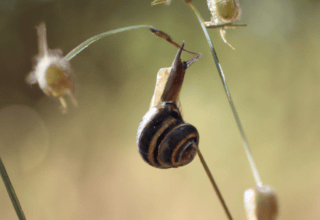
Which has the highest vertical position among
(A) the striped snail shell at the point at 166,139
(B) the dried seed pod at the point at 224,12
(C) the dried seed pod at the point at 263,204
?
(B) the dried seed pod at the point at 224,12

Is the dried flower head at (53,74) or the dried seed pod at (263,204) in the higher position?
the dried flower head at (53,74)

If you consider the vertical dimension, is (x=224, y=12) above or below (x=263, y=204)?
above

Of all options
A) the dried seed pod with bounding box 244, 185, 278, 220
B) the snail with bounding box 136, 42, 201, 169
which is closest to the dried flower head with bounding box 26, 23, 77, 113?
the snail with bounding box 136, 42, 201, 169

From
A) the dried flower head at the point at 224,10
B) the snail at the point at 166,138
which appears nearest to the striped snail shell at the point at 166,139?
the snail at the point at 166,138

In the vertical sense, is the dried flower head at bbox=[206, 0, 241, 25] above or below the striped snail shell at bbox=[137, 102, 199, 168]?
above

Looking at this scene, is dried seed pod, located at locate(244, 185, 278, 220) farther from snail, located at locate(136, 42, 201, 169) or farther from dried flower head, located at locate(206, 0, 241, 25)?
dried flower head, located at locate(206, 0, 241, 25)

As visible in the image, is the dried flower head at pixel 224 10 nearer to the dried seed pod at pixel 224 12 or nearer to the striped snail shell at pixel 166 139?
the dried seed pod at pixel 224 12

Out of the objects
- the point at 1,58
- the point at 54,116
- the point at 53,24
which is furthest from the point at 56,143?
the point at 53,24

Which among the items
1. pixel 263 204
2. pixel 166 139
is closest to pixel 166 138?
pixel 166 139

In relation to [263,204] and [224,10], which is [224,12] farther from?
[263,204]
